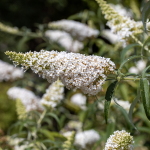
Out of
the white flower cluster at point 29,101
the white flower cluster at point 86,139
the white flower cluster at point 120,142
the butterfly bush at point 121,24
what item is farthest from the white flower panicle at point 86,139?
the butterfly bush at point 121,24

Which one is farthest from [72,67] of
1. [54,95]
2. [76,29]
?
[76,29]

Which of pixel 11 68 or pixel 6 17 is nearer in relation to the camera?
pixel 11 68

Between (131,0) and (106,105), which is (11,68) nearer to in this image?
(106,105)

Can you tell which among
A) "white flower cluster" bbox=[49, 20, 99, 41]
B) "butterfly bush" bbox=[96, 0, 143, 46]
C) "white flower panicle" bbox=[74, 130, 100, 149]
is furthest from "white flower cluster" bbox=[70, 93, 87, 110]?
"butterfly bush" bbox=[96, 0, 143, 46]

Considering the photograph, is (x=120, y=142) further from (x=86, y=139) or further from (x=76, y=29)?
(x=76, y=29)

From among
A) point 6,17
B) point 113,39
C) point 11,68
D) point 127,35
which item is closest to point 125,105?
point 127,35

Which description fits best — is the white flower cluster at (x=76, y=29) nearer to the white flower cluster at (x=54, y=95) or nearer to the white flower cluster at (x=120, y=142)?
the white flower cluster at (x=54, y=95)

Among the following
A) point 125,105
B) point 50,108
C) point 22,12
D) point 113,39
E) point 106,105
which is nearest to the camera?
point 106,105
